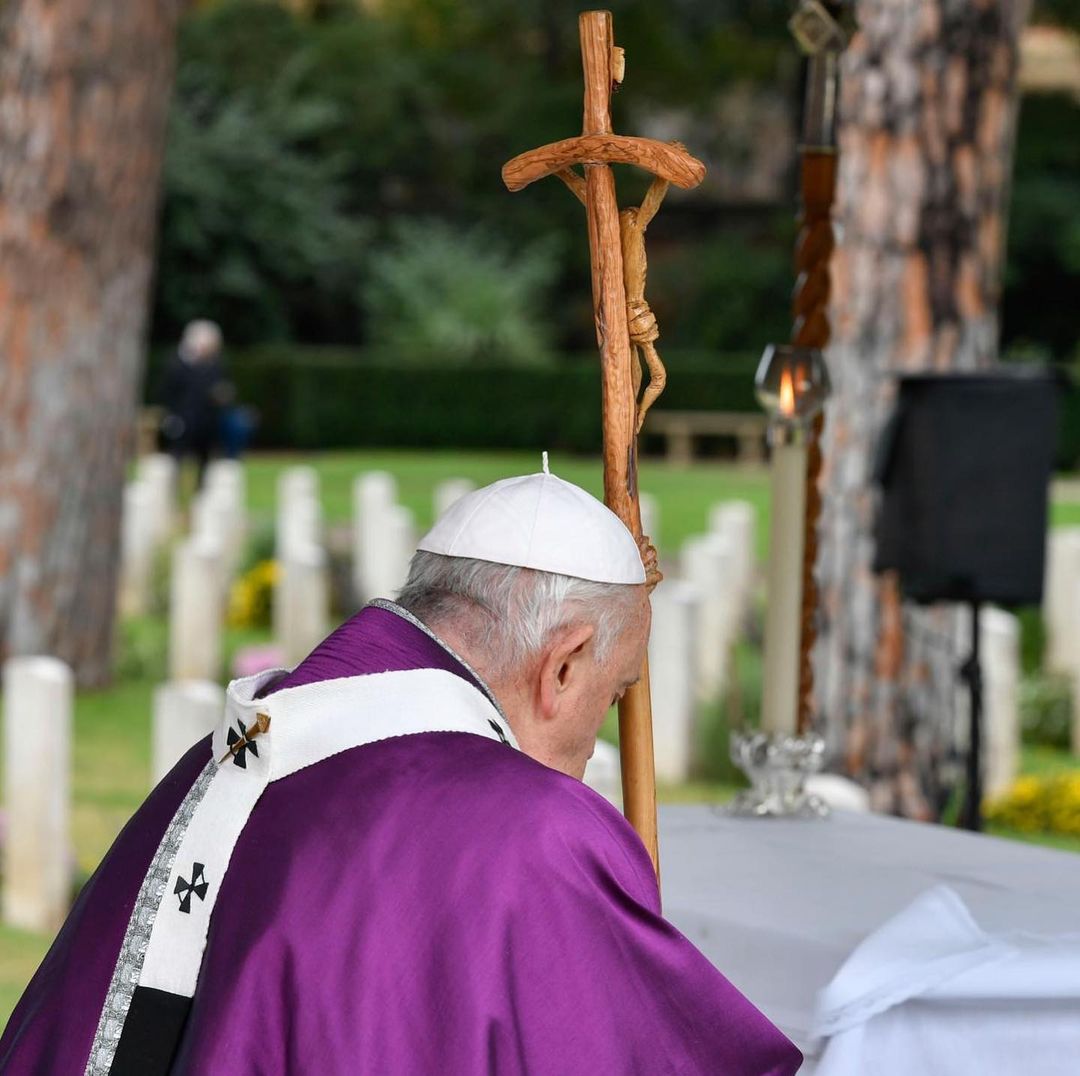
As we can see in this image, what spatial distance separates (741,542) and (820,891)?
30.8 feet

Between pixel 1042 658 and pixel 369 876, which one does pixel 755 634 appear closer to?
pixel 1042 658

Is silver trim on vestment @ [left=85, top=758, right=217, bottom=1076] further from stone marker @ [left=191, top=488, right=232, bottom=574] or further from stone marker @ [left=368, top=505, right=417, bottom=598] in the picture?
stone marker @ [left=191, top=488, right=232, bottom=574]

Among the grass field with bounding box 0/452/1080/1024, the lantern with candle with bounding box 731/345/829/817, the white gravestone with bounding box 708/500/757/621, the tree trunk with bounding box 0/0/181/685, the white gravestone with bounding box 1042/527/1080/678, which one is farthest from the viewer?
the white gravestone with bounding box 708/500/757/621

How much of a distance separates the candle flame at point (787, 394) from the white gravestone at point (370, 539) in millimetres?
8133

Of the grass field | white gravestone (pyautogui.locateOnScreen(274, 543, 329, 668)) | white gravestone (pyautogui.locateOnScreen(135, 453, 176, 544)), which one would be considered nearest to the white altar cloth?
the grass field

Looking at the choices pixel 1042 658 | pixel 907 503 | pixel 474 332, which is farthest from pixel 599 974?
pixel 474 332

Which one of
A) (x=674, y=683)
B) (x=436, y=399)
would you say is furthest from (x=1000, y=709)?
(x=436, y=399)

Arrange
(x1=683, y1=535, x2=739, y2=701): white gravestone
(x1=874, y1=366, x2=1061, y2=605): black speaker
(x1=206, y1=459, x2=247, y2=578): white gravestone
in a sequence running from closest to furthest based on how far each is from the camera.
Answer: (x1=874, y1=366, x2=1061, y2=605): black speaker, (x1=683, y1=535, x2=739, y2=701): white gravestone, (x1=206, y1=459, x2=247, y2=578): white gravestone

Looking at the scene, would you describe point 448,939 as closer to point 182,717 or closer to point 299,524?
point 182,717

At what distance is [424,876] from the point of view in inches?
81.0

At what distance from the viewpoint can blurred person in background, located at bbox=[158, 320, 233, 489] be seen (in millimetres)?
17938

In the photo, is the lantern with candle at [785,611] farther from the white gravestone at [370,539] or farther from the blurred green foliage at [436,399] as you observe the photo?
the blurred green foliage at [436,399]

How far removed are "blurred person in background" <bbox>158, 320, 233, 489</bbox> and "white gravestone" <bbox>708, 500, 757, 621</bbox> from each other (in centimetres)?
662

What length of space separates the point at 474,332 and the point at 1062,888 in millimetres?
28504
